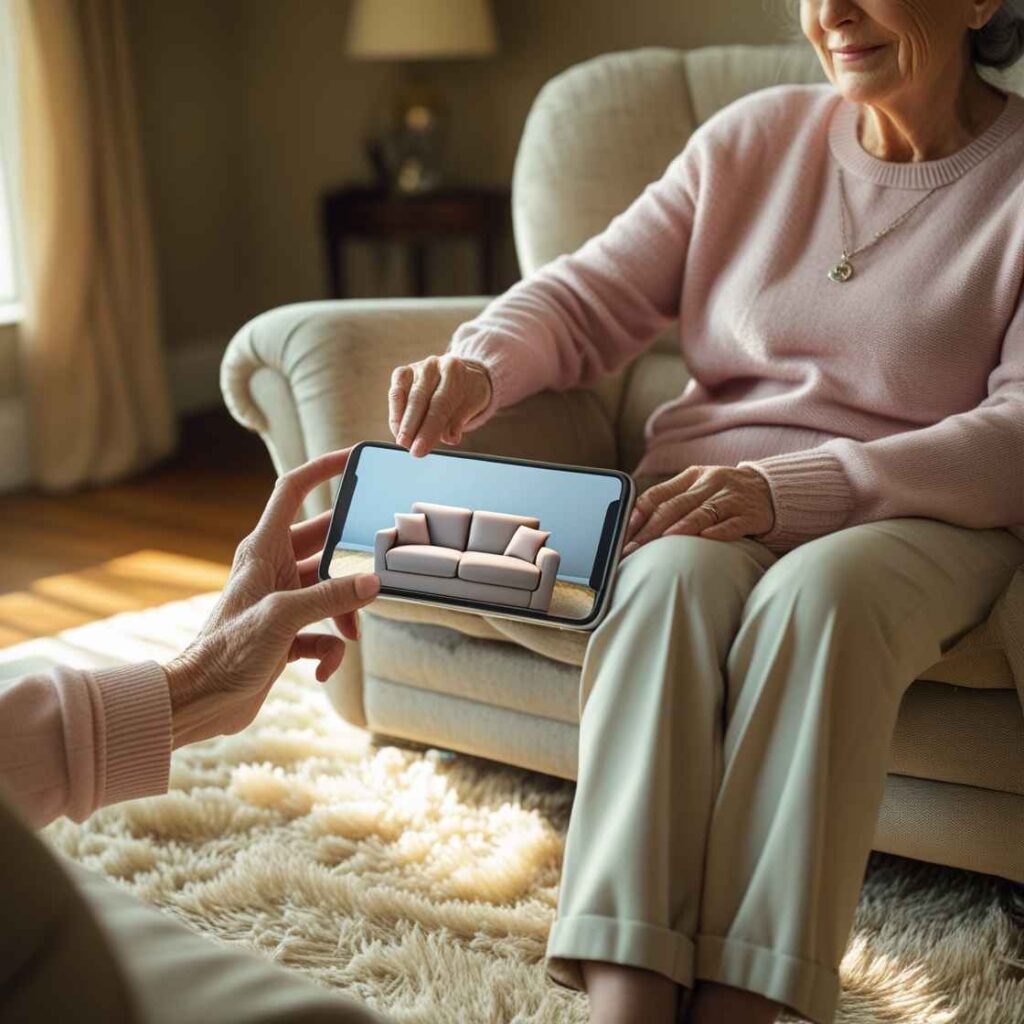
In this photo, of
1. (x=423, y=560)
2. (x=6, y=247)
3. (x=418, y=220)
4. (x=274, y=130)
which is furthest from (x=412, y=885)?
(x=274, y=130)

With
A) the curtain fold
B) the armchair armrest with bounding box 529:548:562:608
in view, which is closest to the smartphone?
the armchair armrest with bounding box 529:548:562:608

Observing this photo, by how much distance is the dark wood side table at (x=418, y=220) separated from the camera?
3434 mm

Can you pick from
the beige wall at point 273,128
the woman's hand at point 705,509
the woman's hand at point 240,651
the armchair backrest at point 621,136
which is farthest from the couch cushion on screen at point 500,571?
the beige wall at point 273,128

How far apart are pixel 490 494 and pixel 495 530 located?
0.15ft

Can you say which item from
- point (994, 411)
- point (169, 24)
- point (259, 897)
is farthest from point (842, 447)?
point (169, 24)

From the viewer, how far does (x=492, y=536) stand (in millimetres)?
1236

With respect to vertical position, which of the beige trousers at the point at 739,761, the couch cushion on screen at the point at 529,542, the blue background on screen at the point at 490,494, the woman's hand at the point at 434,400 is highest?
the woman's hand at the point at 434,400

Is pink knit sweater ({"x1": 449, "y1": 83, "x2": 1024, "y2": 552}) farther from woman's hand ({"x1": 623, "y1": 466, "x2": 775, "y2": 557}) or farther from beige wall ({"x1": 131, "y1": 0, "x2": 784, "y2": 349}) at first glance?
beige wall ({"x1": 131, "y1": 0, "x2": 784, "y2": 349})

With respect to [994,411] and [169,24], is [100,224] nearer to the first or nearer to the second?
[169,24]

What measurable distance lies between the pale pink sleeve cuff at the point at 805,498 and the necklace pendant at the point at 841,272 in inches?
11.3

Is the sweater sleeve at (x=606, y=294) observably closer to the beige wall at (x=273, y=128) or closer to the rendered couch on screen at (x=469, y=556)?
the rendered couch on screen at (x=469, y=556)

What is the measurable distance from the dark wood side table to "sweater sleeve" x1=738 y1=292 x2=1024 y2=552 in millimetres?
2243

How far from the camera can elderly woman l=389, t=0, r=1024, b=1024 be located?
104 centimetres

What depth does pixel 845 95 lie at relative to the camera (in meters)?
1.47
